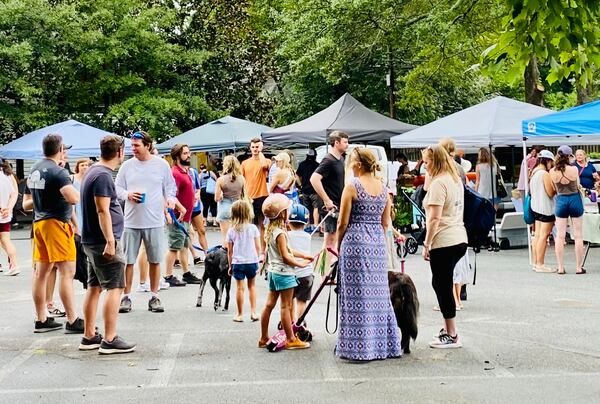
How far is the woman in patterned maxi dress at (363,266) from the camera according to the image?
24.9 feet

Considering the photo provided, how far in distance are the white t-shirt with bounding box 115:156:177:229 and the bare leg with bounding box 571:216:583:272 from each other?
21.1 feet

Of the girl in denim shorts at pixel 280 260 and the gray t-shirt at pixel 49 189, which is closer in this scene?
the girl in denim shorts at pixel 280 260

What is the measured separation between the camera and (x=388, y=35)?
2684cm

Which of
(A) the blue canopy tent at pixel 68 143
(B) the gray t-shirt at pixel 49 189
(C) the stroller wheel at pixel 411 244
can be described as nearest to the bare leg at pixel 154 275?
(B) the gray t-shirt at pixel 49 189

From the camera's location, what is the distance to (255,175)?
1484 cm

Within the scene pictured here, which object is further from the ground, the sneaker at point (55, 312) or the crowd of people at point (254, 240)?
the crowd of people at point (254, 240)

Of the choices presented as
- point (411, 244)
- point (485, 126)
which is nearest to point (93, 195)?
point (411, 244)

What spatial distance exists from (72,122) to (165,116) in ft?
20.4

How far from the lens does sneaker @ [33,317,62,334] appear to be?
9.51 metres

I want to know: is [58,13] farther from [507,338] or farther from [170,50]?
[507,338]

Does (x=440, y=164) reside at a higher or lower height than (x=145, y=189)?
higher

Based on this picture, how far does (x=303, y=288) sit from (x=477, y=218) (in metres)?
1.74

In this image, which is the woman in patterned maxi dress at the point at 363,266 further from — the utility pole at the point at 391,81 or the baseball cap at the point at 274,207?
the utility pole at the point at 391,81

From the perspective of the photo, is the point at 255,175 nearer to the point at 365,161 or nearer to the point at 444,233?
the point at 444,233
